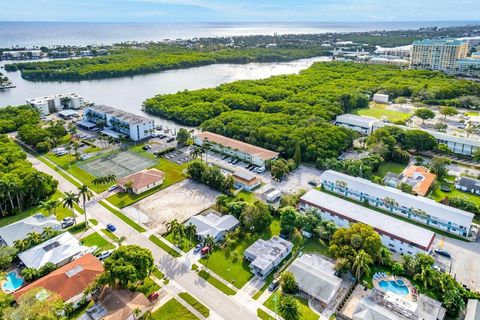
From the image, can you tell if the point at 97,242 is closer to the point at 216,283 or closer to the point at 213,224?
the point at 213,224

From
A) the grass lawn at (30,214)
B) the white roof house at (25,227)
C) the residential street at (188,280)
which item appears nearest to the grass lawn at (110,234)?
the residential street at (188,280)

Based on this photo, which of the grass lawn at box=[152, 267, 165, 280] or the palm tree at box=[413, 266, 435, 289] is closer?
the palm tree at box=[413, 266, 435, 289]

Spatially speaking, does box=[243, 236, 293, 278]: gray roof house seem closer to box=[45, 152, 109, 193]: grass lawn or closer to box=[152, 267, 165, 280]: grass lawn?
box=[152, 267, 165, 280]: grass lawn

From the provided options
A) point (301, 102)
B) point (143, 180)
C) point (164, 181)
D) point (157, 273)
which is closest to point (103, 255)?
point (157, 273)

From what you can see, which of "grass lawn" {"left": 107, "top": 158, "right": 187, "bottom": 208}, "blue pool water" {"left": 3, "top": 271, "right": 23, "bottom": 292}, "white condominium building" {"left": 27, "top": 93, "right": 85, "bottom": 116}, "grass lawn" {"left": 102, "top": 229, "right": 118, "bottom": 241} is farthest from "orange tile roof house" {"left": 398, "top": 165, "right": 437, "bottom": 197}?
"white condominium building" {"left": 27, "top": 93, "right": 85, "bottom": 116}

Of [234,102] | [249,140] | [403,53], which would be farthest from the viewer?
[403,53]

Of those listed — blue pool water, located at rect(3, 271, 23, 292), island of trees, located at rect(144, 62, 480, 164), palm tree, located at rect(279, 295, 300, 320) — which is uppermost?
island of trees, located at rect(144, 62, 480, 164)

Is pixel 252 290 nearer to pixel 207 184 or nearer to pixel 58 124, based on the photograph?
pixel 207 184

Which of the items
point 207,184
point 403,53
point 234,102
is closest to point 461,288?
point 207,184
